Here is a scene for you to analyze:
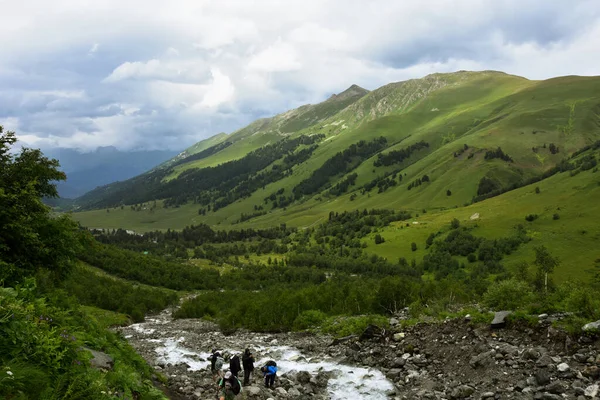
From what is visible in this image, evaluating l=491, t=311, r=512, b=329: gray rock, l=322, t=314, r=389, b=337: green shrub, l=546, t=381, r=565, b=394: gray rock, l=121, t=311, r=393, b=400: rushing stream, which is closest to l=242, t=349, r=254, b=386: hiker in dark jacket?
l=121, t=311, r=393, b=400: rushing stream

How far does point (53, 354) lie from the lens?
10828 millimetres

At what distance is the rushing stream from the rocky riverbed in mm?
83

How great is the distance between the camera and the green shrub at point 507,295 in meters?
25.8

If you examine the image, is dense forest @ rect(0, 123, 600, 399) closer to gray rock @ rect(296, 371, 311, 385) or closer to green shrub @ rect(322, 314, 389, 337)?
green shrub @ rect(322, 314, 389, 337)

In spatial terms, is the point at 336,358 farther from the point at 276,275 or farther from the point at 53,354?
the point at 276,275

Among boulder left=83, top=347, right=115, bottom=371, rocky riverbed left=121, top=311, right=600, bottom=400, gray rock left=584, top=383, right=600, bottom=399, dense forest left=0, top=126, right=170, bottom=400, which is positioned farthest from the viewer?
rocky riverbed left=121, top=311, right=600, bottom=400

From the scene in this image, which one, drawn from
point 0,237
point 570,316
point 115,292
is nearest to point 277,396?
point 570,316

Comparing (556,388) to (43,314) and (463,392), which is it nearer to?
(463,392)

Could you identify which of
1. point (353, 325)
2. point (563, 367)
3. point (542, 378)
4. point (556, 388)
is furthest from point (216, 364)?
point (563, 367)

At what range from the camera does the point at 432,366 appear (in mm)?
21438

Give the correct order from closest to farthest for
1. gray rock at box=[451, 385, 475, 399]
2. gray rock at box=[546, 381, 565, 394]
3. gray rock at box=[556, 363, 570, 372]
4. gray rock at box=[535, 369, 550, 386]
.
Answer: gray rock at box=[546, 381, 565, 394], gray rock at box=[535, 369, 550, 386], gray rock at box=[556, 363, 570, 372], gray rock at box=[451, 385, 475, 399]

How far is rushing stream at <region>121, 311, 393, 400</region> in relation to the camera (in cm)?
2128

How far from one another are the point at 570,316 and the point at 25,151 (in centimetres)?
3860

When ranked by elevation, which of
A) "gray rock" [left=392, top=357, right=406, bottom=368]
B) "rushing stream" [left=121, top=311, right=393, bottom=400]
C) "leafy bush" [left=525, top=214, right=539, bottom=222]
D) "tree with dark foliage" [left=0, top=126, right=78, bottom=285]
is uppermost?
"tree with dark foliage" [left=0, top=126, right=78, bottom=285]
